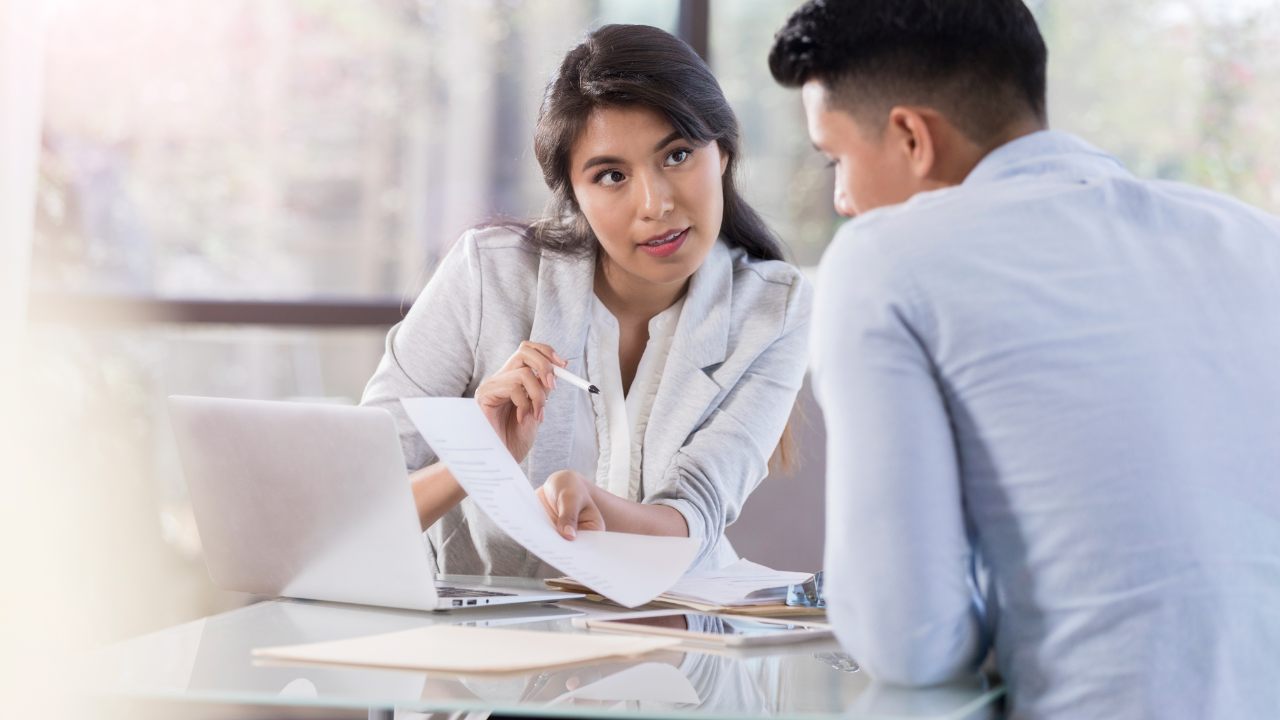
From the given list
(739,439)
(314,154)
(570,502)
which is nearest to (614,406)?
(739,439)

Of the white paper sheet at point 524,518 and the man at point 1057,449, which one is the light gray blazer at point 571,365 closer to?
the white paper sheet at point 524,518

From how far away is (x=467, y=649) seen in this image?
2.49 ft

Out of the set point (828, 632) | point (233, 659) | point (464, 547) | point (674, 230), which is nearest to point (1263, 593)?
point (828, 632)

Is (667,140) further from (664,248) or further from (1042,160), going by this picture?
(1042,160)

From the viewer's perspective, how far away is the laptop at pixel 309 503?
885mm

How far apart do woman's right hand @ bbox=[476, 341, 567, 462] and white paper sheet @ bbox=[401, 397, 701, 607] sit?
204 mm

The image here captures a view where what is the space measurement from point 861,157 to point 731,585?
0.46 metres

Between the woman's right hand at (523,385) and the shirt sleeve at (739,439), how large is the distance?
0.22 metres

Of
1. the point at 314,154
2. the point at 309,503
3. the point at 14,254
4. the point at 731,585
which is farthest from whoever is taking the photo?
the point at 314,154

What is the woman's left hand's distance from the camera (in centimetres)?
108

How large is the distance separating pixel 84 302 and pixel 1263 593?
8.74 feet

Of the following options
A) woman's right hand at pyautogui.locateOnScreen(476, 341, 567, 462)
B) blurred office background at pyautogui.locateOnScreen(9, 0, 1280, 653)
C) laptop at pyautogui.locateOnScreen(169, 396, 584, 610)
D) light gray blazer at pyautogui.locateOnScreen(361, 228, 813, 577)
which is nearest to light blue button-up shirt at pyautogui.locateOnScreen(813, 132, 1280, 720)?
laptop at pyautogui.locateOnScreen(169, 396, 584, 610)

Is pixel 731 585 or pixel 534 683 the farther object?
pixel 731 585

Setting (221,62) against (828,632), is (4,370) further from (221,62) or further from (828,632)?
(828,632)
